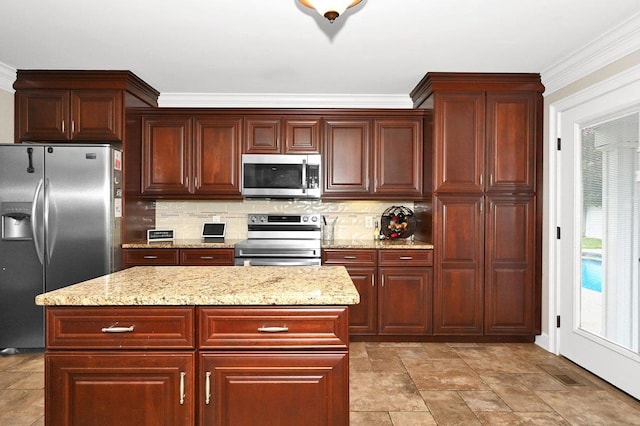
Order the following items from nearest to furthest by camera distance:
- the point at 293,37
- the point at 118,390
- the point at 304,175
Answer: the point at 118,390 < the point at 293,37 < the point at 304,175

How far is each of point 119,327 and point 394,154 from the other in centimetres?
309

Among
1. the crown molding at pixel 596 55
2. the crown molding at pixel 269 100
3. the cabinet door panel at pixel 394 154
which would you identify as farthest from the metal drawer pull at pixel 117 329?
the crown molding at pixel 596 55

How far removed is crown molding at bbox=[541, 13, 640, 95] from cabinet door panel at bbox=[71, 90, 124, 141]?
3733mm

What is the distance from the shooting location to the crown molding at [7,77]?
3537mm

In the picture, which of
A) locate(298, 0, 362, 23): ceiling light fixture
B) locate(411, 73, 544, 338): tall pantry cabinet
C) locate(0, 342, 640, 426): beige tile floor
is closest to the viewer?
locate(298, 0, 362, 23): ceiling light fixture

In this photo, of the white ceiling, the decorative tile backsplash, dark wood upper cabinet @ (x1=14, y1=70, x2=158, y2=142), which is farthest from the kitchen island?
the decorative tile backsplash

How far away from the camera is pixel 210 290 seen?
1.63 meters

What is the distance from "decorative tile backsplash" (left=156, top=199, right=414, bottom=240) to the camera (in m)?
4.44

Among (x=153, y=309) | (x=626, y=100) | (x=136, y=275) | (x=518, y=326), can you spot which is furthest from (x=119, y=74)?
(x=518, y=326)

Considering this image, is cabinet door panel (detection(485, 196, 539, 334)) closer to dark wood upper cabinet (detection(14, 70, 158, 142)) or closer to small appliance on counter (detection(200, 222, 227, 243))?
small appliance on counter (detection(200, 222, 227, 243))

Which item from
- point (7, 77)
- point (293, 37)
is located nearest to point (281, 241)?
point (293, 37)

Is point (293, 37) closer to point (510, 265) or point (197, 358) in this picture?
point (197, 358)

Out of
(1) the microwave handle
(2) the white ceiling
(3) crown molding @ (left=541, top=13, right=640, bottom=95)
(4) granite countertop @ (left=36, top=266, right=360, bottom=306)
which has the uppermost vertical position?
(2) the white ceiling

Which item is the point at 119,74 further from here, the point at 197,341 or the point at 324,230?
the point at 197,341
